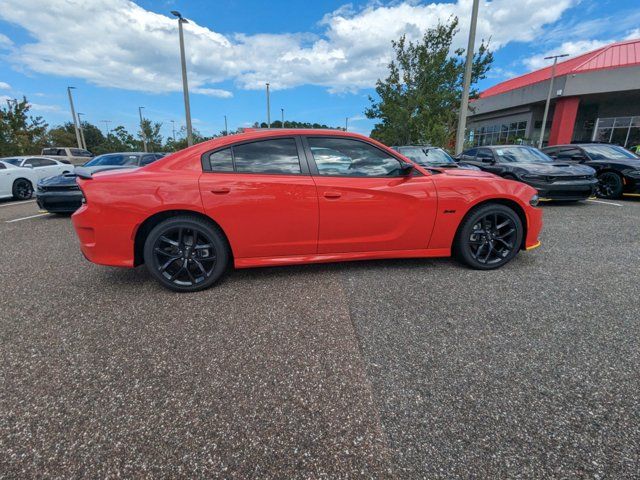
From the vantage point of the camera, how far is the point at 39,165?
10.5 m

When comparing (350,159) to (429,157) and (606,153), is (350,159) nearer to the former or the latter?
(429,157)

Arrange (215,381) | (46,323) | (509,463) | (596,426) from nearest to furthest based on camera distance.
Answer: (509,463)
(596,426)
(215,381)
(46,323)

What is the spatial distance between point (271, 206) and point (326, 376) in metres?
1.59

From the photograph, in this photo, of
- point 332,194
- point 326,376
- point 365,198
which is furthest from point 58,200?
point 326,376

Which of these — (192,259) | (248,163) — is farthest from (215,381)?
(248,163)

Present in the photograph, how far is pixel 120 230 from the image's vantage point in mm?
2818

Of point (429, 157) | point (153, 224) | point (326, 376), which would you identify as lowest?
point (326, 376)

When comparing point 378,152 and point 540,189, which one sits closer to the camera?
point 378,152

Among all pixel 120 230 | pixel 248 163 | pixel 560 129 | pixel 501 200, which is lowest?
pixel 120 230

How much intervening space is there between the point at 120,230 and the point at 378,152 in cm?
252

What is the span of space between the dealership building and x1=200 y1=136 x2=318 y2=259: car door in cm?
2031

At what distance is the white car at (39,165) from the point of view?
10.0 meters

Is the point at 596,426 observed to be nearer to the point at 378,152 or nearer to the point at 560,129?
the point at 378,152

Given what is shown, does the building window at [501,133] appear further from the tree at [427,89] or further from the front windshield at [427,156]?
the front windshield at [427,156]
